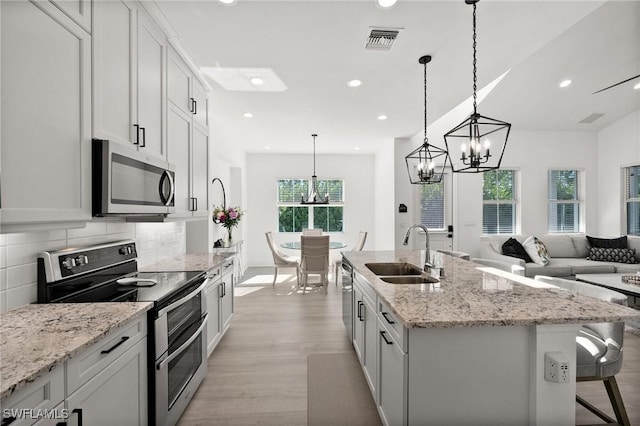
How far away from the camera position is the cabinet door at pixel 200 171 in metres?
2.94

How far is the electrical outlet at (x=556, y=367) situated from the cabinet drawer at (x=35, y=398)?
6.13ft

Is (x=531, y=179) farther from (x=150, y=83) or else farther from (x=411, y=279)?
(x=150, y=83)

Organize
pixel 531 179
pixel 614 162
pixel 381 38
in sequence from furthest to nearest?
pixel 531 179, pixel 614 162, pixel 381 38

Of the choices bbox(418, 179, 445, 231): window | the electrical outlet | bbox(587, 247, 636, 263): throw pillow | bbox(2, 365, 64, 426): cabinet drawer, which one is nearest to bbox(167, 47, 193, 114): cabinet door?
bbox(2, 365, 64, 426): cabinet drawer

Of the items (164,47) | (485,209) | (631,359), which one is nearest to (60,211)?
(164,47)

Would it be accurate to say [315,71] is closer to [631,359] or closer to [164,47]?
[164,47]

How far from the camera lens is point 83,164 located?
1.45m

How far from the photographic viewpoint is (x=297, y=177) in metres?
7.65

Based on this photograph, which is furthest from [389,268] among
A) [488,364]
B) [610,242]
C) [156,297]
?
[610,242]

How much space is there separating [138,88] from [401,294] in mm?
2055

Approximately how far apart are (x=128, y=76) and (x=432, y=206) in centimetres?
557

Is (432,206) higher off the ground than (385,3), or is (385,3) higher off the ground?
(385,3)

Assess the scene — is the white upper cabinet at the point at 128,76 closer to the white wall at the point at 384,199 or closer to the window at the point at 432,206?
the white wall at the point at 384,199

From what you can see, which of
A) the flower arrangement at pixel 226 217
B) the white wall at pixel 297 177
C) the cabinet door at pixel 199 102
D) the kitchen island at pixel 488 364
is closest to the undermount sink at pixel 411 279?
the kitchen island at pixel 488 364
